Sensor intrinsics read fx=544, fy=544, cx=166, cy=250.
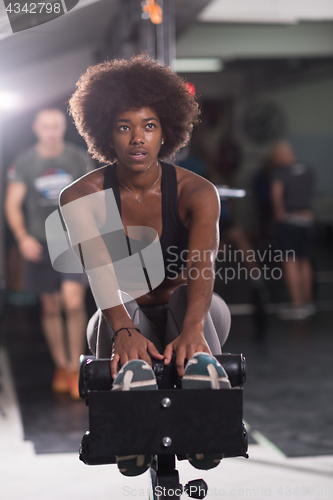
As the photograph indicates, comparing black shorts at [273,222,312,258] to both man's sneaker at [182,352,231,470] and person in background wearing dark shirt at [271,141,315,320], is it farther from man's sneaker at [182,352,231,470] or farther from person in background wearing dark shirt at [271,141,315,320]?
man's sneaker at [182,352,231,470]

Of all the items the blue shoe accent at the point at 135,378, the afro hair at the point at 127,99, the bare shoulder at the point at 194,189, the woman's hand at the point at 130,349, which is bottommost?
the blue shoe accent at the point at 135,378

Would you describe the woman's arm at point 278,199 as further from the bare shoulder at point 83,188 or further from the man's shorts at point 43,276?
the bare shoulder at point 83,188

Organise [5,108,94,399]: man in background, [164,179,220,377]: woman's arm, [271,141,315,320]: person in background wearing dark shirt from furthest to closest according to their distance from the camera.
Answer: [271,141,315,320]: person in background wearing dark shirt < [5,108,94,399]: man in background < [164,179,220,377]: woman's arm

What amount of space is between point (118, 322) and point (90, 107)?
0.55m

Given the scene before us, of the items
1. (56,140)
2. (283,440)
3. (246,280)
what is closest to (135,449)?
(283,440)

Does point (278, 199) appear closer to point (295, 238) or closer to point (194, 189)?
point (295, 238)

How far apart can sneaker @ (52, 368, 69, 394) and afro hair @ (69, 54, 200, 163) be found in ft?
5.59

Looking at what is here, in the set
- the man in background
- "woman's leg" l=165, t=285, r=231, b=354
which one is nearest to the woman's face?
"woman's leg" l=165, t=285, r=231, b=354

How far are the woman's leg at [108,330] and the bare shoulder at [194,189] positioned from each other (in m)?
0.30

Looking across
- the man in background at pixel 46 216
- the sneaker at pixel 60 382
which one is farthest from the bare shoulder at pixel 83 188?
the sneaker at pixel 60 382

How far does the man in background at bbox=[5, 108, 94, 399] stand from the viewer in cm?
277

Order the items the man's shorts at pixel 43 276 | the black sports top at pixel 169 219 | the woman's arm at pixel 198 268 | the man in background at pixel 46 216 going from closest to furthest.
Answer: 1. the woman's arm at pixel 198 268
2. the black sports top at pixel 169 219
3. the man in background at pixel 46 216
4. the man's shorts at pixel 43 276

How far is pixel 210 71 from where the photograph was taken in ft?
19.8

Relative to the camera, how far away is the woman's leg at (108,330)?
1.33 metres
